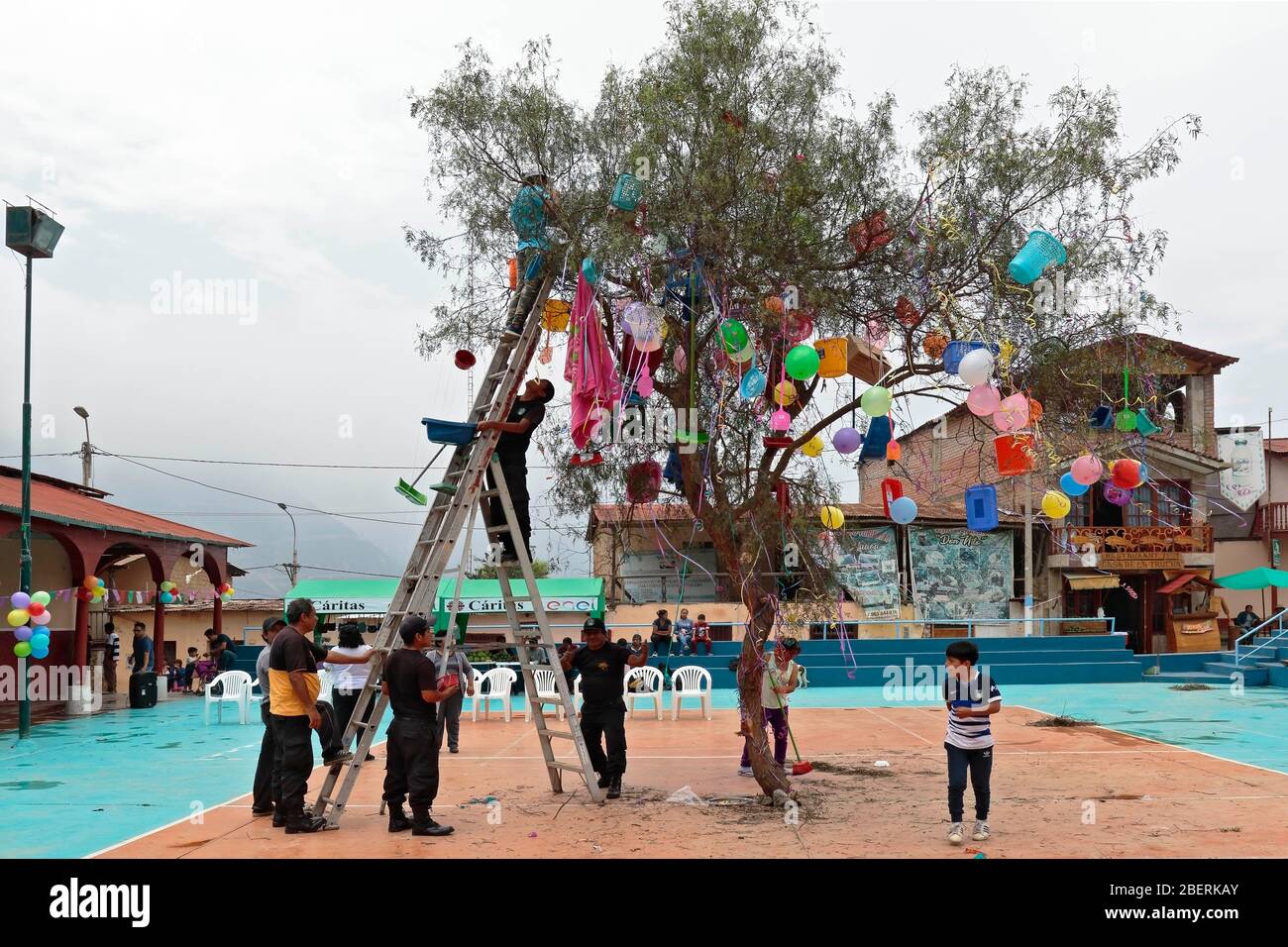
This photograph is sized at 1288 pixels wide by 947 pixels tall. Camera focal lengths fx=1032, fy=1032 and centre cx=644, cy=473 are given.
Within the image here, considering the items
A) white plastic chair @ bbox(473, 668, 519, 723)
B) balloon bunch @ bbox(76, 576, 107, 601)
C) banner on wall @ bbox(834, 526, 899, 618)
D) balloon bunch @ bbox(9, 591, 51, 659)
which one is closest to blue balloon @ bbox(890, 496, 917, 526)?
white plastic chair @ bbox(473, 668, 519, 723)

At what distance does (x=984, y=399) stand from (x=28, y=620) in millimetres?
14190

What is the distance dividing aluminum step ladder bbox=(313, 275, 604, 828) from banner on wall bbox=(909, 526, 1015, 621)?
23.0 m

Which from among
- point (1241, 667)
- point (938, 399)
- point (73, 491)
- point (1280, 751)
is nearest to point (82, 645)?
point (73, 491)

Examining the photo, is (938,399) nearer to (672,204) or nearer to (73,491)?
(672,204)

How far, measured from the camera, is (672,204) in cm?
844

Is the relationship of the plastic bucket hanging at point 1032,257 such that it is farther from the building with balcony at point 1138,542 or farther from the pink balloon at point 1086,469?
the building with balcony at point 1138,542

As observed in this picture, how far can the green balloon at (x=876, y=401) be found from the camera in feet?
28.2

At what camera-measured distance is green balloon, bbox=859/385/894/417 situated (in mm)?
8594

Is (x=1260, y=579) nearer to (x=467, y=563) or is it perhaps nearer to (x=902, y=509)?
(x=902, y=509)

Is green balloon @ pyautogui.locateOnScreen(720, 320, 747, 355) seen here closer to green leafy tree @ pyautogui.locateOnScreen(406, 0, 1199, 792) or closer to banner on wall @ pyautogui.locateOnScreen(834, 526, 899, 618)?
green leafy tree @ pyautogui.locateOnScreen(406, 0, 1199, 792)

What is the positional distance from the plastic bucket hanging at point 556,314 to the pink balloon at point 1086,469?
475 cm

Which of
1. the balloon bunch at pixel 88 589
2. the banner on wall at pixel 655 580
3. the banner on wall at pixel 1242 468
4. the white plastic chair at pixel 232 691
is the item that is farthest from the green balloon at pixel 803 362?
the banner on wall at pixel 1242 468
